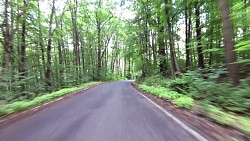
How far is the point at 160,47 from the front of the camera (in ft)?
75.2

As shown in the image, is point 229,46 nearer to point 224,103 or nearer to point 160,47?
point 224,103

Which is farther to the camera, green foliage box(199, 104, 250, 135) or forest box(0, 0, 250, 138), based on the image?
forest box(0, 0, 250, 138)

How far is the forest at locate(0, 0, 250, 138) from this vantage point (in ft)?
24.0

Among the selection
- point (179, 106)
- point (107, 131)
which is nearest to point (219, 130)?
point (107, 131)

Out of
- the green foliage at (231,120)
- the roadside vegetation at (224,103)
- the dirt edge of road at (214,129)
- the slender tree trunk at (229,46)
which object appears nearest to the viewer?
the dirt edge of road at (214,129)

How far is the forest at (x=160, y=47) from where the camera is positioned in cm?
731

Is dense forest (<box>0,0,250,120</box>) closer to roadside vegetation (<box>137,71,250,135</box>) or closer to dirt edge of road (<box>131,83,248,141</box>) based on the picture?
roadside vegetation (<box>137,71,250,135</box>)

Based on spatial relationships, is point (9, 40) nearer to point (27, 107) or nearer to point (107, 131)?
point (27, 107)

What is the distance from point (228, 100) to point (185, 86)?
558cm

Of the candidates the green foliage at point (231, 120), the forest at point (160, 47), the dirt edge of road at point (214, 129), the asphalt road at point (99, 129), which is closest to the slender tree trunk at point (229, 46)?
the forest at point (160, 47)

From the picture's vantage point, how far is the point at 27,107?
7.93 m

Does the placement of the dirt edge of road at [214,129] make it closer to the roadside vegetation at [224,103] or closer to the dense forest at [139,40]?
the roadside vegetation at [224,103]

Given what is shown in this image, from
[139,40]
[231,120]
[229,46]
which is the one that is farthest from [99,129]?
[139,40]

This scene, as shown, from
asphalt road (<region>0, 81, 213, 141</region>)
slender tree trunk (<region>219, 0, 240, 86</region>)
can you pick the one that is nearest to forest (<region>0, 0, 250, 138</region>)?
slender tree trunk (<region>219, 0, 240, 86</region>)
